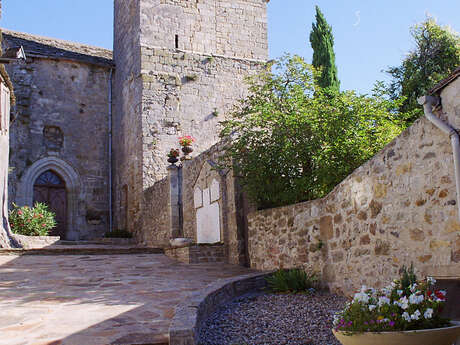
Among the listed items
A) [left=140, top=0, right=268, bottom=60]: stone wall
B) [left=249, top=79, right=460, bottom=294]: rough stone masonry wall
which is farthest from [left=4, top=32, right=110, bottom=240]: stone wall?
[left=249, top=79, right=460, bottom=294]: rough stone masonry wall

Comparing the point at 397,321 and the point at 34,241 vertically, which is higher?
the point at 34,241

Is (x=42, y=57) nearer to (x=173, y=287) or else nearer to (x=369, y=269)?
(x=173, y=287)

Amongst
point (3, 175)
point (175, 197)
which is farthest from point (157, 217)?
point (3, 175)

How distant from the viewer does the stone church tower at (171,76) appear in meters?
16.6

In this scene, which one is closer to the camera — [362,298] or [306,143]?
[362,298]

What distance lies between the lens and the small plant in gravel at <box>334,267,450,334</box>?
327 cm

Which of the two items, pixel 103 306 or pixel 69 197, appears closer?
pixel 103 306

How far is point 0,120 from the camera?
12.6m

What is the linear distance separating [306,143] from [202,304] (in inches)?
165

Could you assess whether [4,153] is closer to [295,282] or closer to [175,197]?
[175,197]

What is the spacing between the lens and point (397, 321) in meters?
3.31

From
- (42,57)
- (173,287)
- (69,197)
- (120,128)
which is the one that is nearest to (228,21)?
(120,128)

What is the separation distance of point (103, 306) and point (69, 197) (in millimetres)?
13667

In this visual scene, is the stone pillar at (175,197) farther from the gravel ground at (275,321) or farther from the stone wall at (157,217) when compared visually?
the gravel ground at (275,321)
